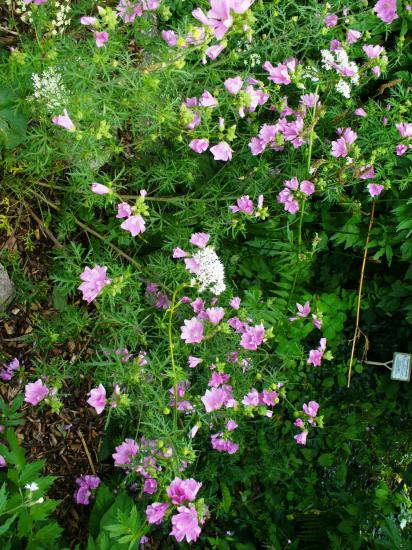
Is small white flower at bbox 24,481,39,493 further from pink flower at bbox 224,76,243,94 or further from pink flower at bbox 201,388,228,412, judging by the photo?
pink flower at bbox 224,76,243,94

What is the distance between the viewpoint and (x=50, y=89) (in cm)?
253

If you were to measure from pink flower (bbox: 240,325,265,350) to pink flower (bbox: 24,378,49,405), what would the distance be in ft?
3.20

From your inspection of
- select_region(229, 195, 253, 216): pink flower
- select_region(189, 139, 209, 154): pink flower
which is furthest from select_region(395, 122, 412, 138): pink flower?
select_region(189, 139, 209, 154): pink flower

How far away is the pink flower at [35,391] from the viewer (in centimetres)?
280

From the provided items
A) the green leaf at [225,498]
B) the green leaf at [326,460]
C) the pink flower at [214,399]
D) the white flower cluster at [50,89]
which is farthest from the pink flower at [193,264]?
the green leaf at [326,460]

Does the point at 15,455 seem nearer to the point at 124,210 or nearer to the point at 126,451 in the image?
the point at 126,451

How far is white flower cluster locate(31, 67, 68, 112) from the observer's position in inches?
98.2

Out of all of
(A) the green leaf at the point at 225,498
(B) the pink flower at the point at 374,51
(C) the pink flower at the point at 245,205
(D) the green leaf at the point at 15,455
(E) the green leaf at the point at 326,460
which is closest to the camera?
(D) the green leaf at the point at 15,455

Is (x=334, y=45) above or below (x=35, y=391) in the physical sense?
above

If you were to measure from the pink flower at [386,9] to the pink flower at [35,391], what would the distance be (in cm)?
251

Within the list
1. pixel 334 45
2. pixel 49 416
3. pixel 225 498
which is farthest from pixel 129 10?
pixel 225 498

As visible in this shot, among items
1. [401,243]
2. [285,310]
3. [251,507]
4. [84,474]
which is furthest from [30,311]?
[401,243]

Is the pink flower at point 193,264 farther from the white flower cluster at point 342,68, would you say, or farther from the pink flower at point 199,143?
the white flower cluster at point 342,68

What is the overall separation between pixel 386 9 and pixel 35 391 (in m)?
2.61
